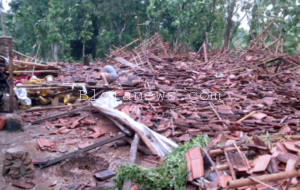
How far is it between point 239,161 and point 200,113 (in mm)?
2506

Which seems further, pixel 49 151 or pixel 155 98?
pixel 155 98

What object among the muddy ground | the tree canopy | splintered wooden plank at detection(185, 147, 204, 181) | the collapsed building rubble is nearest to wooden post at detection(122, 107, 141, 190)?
the collapsed building rubble

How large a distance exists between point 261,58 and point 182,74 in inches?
140

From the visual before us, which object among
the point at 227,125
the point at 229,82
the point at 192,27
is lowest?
the point at 227,125

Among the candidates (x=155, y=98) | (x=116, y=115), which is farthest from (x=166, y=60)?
(x=116, y=115)

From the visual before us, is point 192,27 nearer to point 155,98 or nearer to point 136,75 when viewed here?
point 136,75

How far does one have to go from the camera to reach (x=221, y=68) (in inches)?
362

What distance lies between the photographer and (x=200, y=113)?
212 inches

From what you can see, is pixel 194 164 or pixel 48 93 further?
pixel 48 93

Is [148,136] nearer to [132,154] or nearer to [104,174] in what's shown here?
[132,154]

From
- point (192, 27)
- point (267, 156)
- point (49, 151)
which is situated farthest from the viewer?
point (192, 27)

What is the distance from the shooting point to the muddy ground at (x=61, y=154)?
3.77 meters

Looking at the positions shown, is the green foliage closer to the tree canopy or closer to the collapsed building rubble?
the collapsed building rubble

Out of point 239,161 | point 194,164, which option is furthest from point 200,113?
point 239,161
